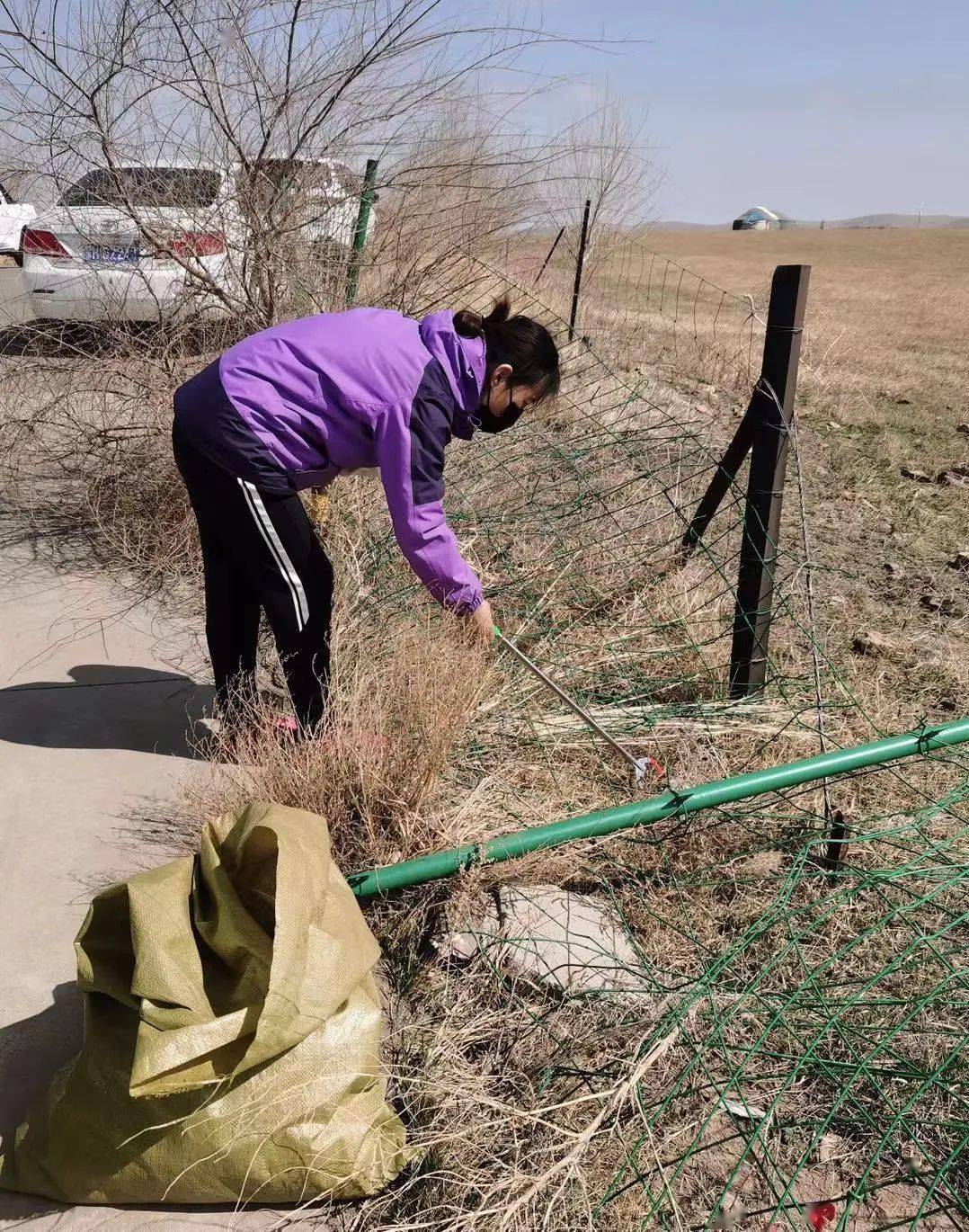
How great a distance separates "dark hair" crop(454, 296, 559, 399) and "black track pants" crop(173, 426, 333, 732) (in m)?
0.67

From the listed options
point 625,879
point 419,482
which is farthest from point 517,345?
point 625,879

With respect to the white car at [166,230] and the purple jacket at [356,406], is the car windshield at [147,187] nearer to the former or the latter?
the white car at [166,230]

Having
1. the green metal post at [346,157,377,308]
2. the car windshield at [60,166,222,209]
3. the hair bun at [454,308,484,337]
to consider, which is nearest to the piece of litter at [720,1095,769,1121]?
the hair bun at [454,308,484,337]

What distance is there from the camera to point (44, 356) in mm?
5367

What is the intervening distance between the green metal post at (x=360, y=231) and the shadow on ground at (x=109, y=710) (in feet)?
8.73

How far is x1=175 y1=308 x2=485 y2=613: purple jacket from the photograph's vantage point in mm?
2703

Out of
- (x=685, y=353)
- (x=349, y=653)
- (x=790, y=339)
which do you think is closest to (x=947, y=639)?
(x=790, y=339)

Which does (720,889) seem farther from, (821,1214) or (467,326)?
(467,326)

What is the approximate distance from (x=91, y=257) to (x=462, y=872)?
13.6ft

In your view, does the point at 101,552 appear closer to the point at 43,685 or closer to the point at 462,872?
the point at 43,685

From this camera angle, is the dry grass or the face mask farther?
the face mask

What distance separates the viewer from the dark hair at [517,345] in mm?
2738

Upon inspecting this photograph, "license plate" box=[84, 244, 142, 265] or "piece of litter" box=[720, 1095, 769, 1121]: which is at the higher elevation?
"license plate" box=[84, 244, 142, 265]

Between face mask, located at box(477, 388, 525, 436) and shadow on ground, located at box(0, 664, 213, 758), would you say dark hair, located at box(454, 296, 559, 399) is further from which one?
shadow on ground, located at box(0, 664, 213, 758)
